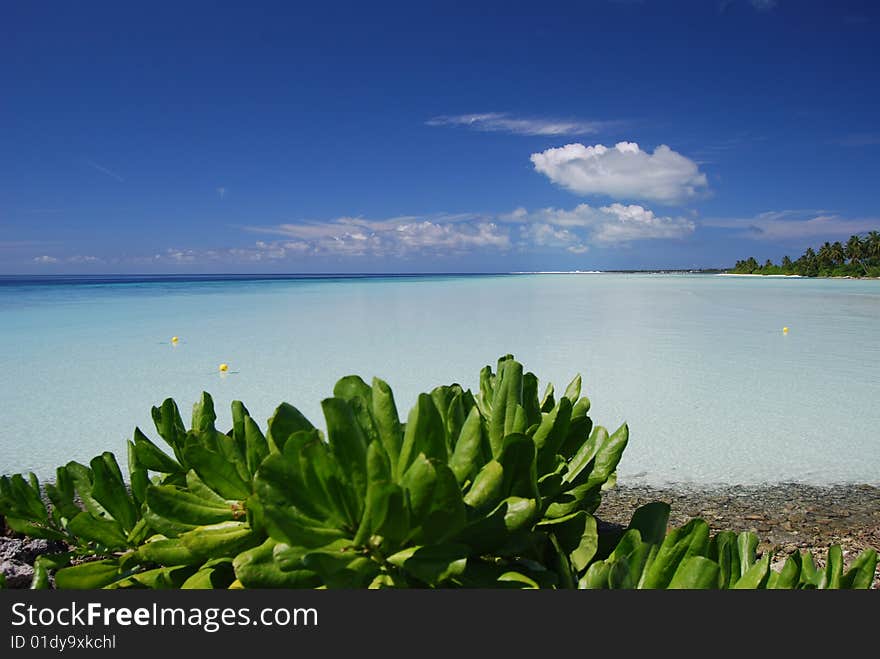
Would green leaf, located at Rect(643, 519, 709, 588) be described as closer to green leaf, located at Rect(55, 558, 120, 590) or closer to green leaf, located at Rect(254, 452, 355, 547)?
green leaf, located at Rect(254, 452, 355, 547)

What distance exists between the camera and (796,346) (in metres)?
9.77

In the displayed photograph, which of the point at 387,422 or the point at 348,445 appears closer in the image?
the point at 348,445

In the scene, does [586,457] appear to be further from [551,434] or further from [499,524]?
[499,524]

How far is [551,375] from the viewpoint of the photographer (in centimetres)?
752

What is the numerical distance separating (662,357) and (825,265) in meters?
71.4

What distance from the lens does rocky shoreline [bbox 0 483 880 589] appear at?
2.63 metres

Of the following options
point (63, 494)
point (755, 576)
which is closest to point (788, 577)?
point (755, 576)

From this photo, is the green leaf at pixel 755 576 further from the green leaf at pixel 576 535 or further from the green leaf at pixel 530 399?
the green leaf at pixel 530 399

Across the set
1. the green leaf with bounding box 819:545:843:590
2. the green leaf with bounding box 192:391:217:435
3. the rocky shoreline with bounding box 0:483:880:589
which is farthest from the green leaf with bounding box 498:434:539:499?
the rocky shoreline with bounding box 0:483:880:589

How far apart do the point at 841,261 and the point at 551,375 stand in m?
73.3

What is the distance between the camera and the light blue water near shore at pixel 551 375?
441 cm

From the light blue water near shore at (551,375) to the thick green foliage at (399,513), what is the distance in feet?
9.47

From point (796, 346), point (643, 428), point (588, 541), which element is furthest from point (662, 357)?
point (588, 541)

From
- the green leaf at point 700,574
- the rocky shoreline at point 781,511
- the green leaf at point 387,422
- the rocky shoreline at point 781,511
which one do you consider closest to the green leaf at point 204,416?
the green leaf at point 387,422
